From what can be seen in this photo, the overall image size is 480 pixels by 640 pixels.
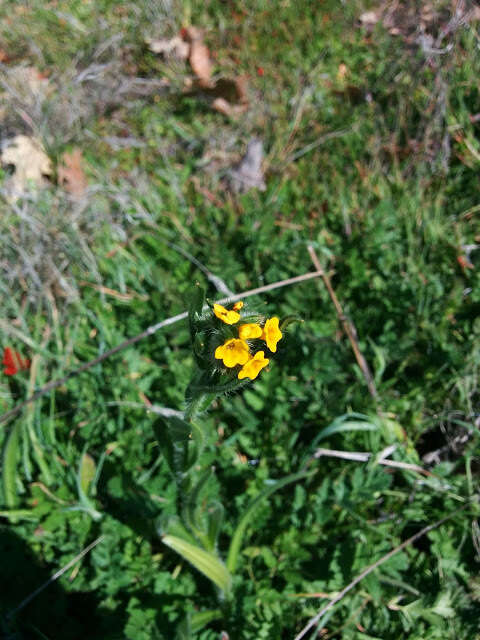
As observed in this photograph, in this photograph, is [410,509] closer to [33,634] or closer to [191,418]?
[191,418]

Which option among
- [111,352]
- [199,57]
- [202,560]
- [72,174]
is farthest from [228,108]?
[202,560]

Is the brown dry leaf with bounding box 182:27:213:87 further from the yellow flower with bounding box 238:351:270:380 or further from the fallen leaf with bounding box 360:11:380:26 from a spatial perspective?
the yellow flower with bounding box 238:351:270:380

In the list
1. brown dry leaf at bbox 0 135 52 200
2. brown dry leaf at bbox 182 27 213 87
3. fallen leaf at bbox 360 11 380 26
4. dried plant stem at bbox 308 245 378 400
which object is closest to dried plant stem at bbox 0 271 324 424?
dried plant stem at bbox 308 245 378 400

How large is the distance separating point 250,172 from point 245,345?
1.94 meters

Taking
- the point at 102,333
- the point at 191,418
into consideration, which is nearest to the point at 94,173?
the point at 102,333

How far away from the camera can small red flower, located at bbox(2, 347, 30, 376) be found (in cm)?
231

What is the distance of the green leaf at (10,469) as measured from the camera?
6.61 feet

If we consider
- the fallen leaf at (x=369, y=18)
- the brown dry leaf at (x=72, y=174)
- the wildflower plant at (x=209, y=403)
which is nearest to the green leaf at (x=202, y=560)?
the wildflower plant at (x=209, y=403)

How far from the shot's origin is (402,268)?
247 cm

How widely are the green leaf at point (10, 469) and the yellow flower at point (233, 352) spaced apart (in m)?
1.26

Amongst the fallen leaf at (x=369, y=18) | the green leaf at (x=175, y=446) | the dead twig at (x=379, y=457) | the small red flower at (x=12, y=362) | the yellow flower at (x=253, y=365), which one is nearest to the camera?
the yellow flower at (x=253, y=365)

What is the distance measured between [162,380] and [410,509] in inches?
43.3

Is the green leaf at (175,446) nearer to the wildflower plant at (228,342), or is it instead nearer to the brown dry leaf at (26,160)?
the wildflower plant at (228,342)

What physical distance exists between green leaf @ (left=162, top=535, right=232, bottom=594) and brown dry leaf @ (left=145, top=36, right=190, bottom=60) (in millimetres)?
3109
